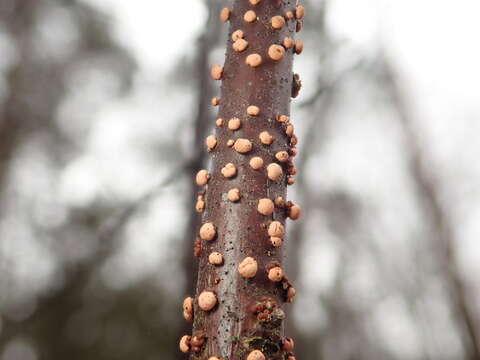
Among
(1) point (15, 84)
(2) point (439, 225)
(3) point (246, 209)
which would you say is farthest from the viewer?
(2) point (439, 225)

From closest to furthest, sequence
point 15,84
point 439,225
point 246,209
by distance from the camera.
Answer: point 246,209, point 15,84, point 439,225

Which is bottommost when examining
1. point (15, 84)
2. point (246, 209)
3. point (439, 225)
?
point (246, 209)

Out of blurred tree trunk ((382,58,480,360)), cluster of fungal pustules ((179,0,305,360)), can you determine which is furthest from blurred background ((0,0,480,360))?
cluster of fungal pustules ((179,0,305,360))

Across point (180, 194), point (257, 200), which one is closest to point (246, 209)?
point (257, 200)

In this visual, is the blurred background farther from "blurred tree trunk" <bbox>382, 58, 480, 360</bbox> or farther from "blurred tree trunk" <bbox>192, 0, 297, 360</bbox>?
"blurred tree trunk" <bbox>192, 0, 297, 360</bbox>

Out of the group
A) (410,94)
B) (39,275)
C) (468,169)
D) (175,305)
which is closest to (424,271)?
(468,169)

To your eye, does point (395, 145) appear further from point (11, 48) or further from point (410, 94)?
point (11, 48)

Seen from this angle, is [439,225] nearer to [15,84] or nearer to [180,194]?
[180,194]
